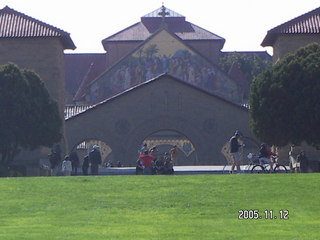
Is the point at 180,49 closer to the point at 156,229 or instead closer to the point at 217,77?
the point at 217,77

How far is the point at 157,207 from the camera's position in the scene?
22.0 m

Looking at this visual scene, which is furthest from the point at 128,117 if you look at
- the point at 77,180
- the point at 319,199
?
the point at 319,199

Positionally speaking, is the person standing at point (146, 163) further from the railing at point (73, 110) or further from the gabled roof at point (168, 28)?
the gabled roof at point (168, 28)

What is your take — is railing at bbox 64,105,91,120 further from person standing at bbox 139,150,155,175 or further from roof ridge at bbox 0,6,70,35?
person standing at bbox 139,150,155,175

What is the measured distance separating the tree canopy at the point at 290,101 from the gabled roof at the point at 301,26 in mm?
6604

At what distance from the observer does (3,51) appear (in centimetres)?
6078

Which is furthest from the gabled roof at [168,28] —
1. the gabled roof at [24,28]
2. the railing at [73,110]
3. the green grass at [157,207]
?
the green grass at [157,207]

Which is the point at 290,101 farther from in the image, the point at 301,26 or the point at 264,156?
the point at 264,156

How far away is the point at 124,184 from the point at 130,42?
232ft

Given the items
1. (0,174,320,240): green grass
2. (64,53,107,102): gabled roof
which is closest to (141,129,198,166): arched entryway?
(64,53,107,102): gabled roof

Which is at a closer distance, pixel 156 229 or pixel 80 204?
pixel 156 229

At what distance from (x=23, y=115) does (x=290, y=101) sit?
12.6 metres

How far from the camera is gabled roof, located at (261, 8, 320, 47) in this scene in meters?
59.7

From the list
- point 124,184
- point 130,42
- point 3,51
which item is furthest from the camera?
point 130,42
